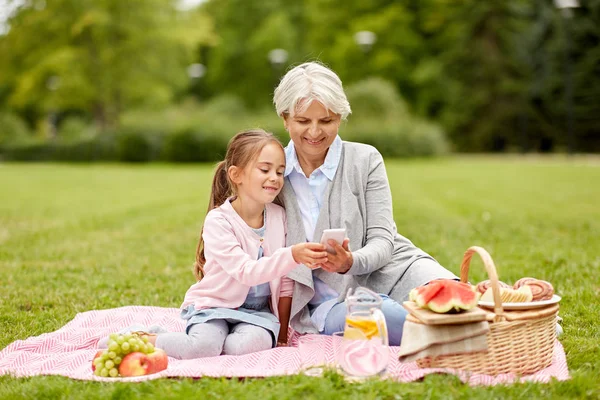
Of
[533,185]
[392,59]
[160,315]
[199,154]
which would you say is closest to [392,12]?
[392,59]

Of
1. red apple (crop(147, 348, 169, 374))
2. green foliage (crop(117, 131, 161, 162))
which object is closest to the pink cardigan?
red apple (crop(147, 348, 169, 374))

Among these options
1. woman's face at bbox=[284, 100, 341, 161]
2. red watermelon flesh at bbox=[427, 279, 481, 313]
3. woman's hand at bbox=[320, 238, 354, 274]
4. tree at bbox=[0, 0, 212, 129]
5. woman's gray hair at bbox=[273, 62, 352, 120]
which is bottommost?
red watermelon flesh at bbox=[427, 279, 481, 313]

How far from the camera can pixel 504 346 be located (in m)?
3.48

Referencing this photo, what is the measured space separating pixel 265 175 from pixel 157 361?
120cm

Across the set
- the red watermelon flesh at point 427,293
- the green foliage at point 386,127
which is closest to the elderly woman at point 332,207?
the red watermelon flesh at point 427,293

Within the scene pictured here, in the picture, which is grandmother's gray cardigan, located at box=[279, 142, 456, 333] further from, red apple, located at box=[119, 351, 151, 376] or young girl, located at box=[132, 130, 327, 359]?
red apple, located at box=[119, 351, 151, 376]

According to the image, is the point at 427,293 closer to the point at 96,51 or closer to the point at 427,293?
the point at 427,293

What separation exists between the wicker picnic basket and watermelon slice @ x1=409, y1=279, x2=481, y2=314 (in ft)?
0.44

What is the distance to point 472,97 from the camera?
38.4 metres

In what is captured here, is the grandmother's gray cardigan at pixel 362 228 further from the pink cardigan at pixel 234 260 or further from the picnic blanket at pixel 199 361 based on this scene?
the picnic blanket at pixel 199 361

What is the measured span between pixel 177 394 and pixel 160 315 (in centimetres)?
184

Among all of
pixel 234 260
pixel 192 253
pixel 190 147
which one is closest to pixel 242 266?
pixel 234 260

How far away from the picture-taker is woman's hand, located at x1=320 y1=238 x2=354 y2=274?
12.1ft

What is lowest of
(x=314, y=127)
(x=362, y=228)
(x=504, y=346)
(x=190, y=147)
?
(x=504, y=346)
